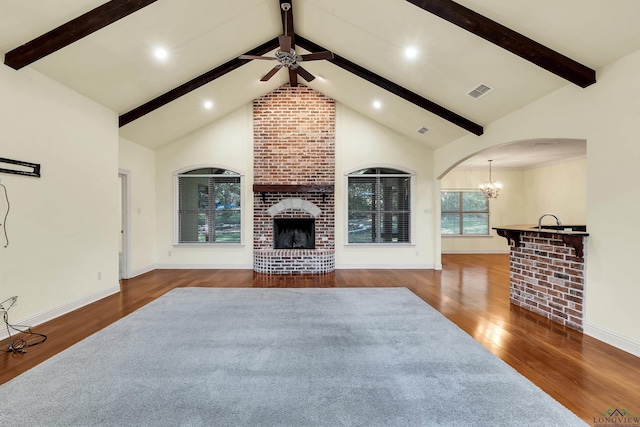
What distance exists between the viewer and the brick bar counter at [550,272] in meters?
3.14

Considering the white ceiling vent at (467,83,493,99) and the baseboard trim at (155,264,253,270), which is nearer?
the white ceiling vent at (467,83,493,99)

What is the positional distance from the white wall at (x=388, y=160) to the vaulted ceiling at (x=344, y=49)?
2.59 ft

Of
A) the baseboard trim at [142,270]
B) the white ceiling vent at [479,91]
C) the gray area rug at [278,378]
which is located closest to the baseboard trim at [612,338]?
the gray area rug at [278,378]

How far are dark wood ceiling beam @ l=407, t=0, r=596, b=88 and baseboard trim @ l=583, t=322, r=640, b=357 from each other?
97.4 inches

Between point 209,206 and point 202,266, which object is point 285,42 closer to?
point 209,206

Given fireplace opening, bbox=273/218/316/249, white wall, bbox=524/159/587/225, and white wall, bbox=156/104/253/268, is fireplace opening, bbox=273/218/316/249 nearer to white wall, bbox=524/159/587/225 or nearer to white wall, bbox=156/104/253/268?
Answer: white wall, bbox=156/104/253/268

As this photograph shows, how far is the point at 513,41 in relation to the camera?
2973mm

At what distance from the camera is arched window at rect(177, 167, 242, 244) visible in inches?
259

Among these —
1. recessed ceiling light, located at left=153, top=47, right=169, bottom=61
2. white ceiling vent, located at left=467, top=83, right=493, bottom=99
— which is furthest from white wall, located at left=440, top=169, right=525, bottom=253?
recessed ceiling light, located at left=153, top=47, right=169, bottom=61

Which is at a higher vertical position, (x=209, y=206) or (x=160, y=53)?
(x=160, y=53)

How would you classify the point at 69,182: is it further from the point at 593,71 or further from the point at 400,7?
the point at 593,71

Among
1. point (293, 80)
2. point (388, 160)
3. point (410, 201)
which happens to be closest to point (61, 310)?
point (293, 80)

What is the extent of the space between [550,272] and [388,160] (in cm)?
385

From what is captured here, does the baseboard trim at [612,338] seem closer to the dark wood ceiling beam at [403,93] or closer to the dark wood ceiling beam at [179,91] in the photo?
the dark wood ceiling beam at [403,93]
